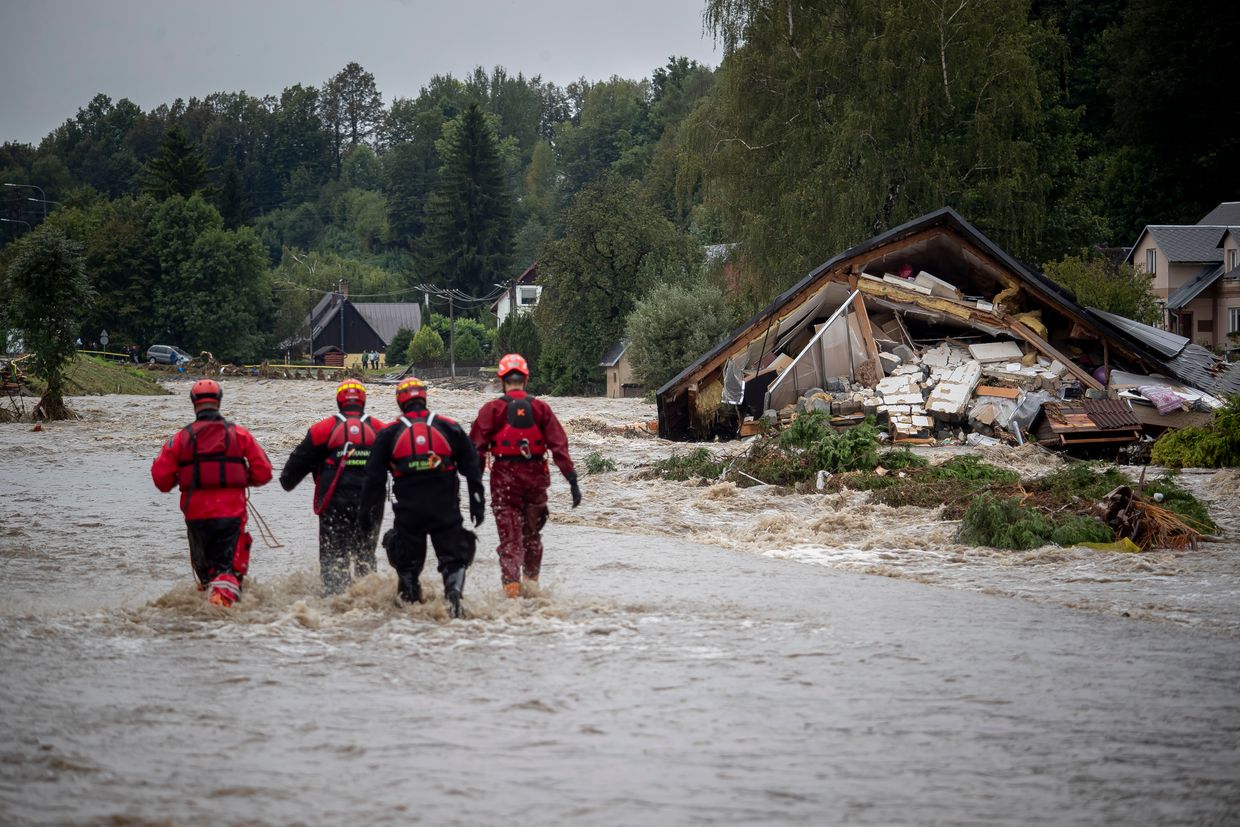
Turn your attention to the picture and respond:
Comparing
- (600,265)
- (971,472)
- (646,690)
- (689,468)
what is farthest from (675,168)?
(646,690)

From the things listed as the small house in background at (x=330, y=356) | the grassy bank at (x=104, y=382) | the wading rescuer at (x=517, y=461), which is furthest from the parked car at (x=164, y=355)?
the wading rescuer at (x=517, y=461)

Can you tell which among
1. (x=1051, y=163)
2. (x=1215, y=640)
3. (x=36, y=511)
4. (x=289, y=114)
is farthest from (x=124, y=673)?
(x=289, y=114)

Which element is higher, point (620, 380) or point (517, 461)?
point (620, 380)

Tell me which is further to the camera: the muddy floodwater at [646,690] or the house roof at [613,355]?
the house roof at [613,355]

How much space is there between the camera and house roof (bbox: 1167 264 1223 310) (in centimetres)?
6047

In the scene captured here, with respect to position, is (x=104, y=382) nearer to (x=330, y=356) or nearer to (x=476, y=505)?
(x=476, y=505)

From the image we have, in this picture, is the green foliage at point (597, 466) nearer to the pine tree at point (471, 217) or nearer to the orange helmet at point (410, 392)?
the orange helmet at point (410, 392)

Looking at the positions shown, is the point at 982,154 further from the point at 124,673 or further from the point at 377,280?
the point at 377,280

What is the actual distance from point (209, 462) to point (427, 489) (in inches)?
72.0

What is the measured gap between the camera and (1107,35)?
70750mm

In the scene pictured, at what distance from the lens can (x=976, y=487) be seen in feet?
58.8

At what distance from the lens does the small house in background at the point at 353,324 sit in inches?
4070

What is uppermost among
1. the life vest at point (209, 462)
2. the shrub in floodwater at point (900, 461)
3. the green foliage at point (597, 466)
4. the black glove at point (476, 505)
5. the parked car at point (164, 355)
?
the parked car at point (164, 355)

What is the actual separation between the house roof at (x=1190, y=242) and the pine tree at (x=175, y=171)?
60790mm
